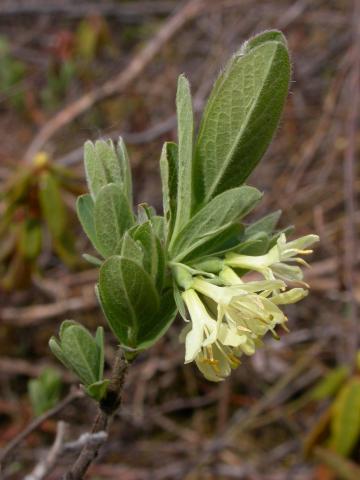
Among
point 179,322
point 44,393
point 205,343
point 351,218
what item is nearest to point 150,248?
point 205,343

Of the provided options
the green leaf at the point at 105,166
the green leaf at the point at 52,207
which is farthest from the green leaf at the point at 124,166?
the green leaf at the point at 52,207

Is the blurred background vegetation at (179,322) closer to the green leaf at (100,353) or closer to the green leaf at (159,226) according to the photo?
the green leaf at (100,353)

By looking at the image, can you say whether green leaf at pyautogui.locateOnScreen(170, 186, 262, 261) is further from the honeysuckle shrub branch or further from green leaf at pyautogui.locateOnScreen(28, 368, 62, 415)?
green leaf at pyautogui.locateOnScreen(28, 368, 62, 415)

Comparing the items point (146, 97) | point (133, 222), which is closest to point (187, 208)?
point (133, 222)

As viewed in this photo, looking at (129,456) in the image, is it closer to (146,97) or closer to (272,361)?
(272,361)

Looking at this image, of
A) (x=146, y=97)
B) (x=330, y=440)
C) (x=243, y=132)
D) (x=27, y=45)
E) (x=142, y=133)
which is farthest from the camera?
(x=27, y=45)

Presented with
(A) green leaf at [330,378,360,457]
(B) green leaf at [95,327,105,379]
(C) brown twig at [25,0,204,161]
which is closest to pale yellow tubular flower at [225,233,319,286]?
(B) green leaf at [95,327,105,379]

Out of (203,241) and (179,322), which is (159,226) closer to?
(203,241)

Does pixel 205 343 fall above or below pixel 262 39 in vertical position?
below
